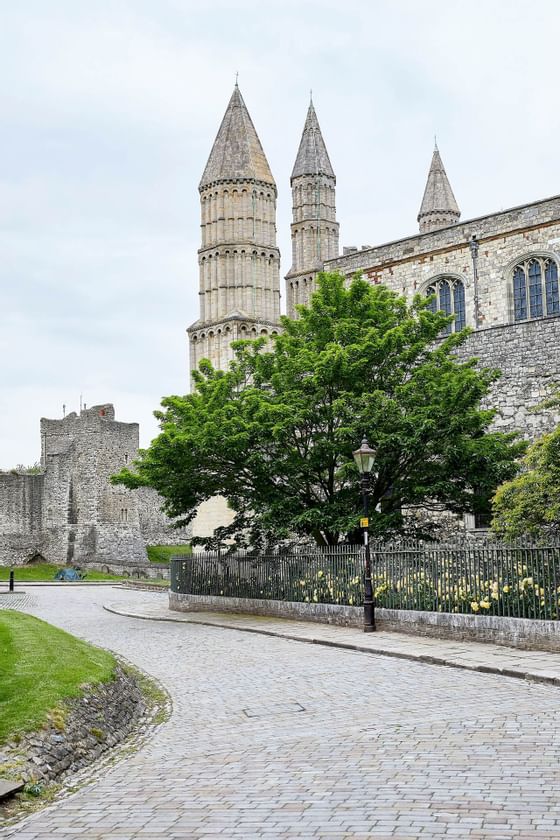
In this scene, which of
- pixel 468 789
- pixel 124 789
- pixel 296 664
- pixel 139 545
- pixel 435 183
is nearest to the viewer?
pixel 468 789

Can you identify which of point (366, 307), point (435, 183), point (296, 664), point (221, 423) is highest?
point (435, 183)

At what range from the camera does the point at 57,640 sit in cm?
1490

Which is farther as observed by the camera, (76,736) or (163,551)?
(163,551)

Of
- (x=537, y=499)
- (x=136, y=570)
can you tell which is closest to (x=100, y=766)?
(x=537, y=499)

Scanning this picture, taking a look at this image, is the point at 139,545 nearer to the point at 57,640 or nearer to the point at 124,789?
the point at 57,640

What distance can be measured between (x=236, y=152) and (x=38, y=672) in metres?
58.5

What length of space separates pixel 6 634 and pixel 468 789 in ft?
32.3

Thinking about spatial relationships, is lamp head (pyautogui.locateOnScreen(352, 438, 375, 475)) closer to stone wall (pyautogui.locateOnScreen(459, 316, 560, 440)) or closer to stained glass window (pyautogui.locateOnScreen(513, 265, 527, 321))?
stone wall (pyautogui.locateOnScreen(459, 316, 560, 440))

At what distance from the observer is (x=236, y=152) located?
216 ft

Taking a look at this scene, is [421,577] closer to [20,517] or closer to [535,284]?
[535,284]

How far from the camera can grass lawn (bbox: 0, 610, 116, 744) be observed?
29.7 ft

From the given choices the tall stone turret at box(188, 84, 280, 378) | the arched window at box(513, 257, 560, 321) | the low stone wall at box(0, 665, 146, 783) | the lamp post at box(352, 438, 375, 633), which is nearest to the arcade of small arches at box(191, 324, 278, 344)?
the tall stone turret at box(188, 84, 280, 378)

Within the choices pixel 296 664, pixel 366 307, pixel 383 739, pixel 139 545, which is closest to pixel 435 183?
pixel 139 545

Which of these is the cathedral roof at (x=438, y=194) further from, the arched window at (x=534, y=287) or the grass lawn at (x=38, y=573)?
the grass lawn at (x=38, y=573)
